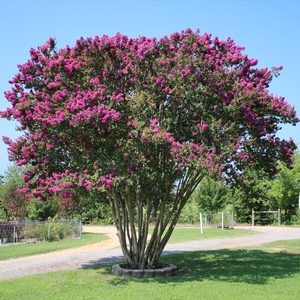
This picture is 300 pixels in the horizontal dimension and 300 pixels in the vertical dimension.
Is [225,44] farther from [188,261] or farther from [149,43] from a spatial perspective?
[188,261]

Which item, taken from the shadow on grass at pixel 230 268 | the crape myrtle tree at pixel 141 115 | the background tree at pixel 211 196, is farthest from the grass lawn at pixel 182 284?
the background tree at pixel 211 196

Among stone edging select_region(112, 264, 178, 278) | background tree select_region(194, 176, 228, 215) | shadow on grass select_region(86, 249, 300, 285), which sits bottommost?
shadow on grass select_region(86, 249, 300, 285)

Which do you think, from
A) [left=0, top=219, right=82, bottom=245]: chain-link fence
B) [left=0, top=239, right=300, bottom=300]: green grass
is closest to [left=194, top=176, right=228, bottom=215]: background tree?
[left=0, top=219, right=82, bottom=245]: chain-link fence

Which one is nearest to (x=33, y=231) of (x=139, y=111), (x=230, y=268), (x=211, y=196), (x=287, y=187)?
(x=230, y=268)

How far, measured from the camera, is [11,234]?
2375 cm

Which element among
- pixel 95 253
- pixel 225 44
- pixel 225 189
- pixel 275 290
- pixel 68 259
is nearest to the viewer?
pixel 275 290

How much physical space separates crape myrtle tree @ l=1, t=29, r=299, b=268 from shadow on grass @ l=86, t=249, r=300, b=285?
1430mm

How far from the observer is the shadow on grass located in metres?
10.8

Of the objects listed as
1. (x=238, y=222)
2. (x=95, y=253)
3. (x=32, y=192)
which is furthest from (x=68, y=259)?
(x=238, y=222)

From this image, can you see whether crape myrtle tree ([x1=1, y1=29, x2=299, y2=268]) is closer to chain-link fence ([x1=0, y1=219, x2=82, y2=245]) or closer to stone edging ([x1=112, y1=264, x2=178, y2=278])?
stone edging ([x1=112, y1=264, x2=178, y2=278])

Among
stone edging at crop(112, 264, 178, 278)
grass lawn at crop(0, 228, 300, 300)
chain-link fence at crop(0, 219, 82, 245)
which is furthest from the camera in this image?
chain-link fence at crop(0, 219, 82, 245)

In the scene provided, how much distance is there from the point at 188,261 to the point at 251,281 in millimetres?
4586

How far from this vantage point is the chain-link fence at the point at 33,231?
2355 centimetres

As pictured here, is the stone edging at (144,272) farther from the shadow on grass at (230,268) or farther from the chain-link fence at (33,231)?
the chain-link fence at (33,231)
